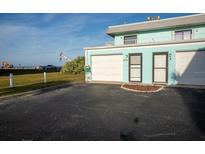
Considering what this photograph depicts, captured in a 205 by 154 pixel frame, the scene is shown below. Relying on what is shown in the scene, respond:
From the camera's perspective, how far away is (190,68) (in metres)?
12.2

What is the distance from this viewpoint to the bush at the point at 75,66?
1051 inches

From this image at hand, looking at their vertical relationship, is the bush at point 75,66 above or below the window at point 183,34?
below

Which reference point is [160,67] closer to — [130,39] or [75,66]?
[130,39]

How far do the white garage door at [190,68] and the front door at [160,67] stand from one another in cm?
87

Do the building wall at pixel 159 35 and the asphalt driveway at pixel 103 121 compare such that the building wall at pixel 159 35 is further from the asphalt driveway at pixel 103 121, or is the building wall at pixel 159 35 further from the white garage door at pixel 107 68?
the asphalt driveway at pixel 103 121

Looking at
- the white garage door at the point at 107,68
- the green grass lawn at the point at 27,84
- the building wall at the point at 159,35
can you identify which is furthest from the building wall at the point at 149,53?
the building wall at the point at 159,35

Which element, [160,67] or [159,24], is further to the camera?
[159,24]

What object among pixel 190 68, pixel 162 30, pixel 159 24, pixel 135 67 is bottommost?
pixel 190 68

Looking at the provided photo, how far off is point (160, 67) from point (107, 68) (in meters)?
4.80

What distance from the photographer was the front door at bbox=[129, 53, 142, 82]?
46.0 ft

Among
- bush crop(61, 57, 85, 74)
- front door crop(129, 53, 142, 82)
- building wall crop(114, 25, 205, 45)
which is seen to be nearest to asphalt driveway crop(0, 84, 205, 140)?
front door crop(129, 53, 142, 82)

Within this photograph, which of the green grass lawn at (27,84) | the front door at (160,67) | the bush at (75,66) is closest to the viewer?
the green grass lawn at (27,84)

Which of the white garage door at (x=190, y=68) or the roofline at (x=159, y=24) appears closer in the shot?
the white garage door at (x=190, y=68)

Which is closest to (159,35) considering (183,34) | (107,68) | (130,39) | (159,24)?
(159,24)
